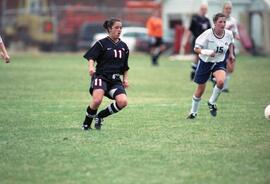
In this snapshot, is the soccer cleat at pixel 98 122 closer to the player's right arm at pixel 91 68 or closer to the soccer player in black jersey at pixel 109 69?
the soccer player in black jersey at pixel 109 69

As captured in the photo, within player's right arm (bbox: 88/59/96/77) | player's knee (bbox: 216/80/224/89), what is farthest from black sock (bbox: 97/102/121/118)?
player's knee (bbox: 216/80/224/89)

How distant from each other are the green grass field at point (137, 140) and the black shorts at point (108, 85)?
22.5 inches

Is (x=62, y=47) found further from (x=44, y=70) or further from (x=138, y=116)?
(x=138, y=116)

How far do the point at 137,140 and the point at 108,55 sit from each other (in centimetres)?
158

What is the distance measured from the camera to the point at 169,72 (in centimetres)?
2656

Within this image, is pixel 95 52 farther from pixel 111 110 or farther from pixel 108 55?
pixel 111 110

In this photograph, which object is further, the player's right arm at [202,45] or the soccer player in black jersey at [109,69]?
the player's right arm at [202,45]

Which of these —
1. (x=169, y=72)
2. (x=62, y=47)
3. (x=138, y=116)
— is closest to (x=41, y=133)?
(x=138, y=116)

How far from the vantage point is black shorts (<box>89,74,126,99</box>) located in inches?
441

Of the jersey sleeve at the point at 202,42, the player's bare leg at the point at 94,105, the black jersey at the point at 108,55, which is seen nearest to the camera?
the player's bare leg at the point at 94,105

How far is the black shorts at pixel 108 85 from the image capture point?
441 inches

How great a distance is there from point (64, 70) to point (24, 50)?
16413 mm

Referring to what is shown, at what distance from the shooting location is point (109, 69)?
11344 mm

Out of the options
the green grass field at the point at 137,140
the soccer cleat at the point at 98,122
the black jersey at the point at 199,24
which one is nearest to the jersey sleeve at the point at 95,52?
the soccer cleat at the point at 98,122
